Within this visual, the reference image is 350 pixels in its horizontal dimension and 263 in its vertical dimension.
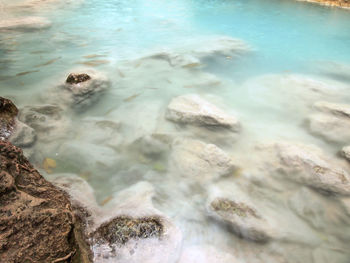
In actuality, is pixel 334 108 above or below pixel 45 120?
above

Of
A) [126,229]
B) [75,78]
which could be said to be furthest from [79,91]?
[126,229]

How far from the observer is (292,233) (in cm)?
222

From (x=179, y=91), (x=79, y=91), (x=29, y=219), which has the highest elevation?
(x=29, y=219)

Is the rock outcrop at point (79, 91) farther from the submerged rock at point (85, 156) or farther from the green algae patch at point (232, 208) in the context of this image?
the green algae patch at point (232, 208)

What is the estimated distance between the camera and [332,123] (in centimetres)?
357

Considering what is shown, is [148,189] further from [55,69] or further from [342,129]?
[55,69]

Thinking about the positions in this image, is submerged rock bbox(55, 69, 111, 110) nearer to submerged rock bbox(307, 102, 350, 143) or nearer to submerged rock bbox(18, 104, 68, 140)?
submerged rock bbox(18, 104, 68, 140)

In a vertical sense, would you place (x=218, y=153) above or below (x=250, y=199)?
above

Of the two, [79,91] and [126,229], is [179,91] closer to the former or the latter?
[79,91]

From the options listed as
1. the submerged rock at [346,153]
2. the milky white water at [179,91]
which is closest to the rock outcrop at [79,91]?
the milky white water at [179,91]

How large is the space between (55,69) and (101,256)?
4498 mm

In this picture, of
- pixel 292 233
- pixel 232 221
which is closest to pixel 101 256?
pixel 232 221

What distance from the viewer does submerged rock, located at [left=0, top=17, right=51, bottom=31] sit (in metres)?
7.43

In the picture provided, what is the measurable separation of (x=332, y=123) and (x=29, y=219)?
13.3 feet
